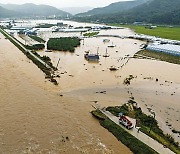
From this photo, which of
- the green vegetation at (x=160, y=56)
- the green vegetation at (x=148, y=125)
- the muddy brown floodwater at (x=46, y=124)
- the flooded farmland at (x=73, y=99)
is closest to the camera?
the muddy brown floodwater at (x=46, y=124)

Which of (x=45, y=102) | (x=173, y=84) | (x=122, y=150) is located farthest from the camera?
(x=173, y=84)

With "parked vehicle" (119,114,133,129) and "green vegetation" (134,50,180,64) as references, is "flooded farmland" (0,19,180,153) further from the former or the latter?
"green vegetation" (134,50,180,64)

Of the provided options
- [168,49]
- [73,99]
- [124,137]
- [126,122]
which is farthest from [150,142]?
[168,49]

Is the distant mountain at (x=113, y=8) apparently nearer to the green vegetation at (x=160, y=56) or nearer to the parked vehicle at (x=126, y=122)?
the green vegetation at (x=160, y=56)

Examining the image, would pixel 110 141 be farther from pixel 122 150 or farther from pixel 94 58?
pixel 94 58

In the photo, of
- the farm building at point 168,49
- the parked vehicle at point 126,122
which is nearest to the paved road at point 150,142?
the parked vehicle at point 126,122

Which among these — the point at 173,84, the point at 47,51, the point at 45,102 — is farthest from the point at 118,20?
the point at 45,102
